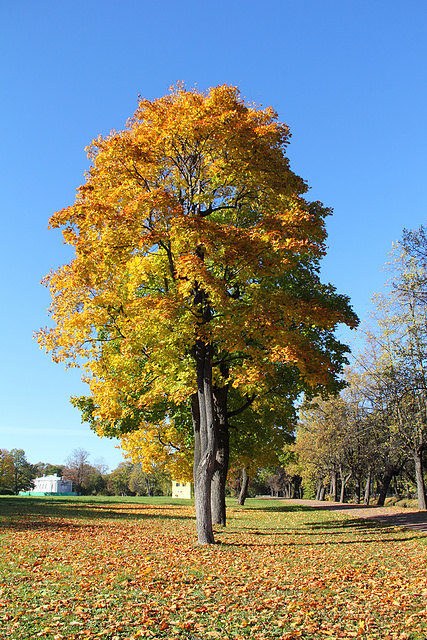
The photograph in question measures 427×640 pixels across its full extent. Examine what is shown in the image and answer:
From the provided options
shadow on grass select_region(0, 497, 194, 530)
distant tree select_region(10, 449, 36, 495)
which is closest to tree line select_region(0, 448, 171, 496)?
distant tree select_region(10, 449, 36, 495)

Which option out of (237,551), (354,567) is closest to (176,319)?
(237,551)

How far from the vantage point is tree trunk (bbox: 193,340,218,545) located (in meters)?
13.8

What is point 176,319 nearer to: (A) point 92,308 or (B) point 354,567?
(A) point 92,308

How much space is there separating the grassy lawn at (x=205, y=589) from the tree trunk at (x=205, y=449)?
59 centimetres

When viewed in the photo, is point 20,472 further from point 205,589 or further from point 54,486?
point 205,589

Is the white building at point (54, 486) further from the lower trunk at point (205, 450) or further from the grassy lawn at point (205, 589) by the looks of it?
the grassy lawn at point (205, 589)

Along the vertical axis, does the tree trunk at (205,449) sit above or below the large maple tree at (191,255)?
below

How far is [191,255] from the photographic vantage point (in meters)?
12.8

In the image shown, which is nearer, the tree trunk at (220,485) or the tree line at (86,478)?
the tree trunk at (220,485)

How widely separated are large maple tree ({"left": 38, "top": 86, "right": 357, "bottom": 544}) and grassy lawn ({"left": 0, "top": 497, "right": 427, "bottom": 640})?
2938 mm

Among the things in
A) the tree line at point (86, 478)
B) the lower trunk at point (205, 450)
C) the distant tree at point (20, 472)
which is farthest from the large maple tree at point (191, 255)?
the distant tree at point (20, 472)

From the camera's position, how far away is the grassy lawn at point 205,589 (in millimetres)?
6297

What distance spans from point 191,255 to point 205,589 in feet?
25.1

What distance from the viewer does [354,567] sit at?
1091 centimetres
